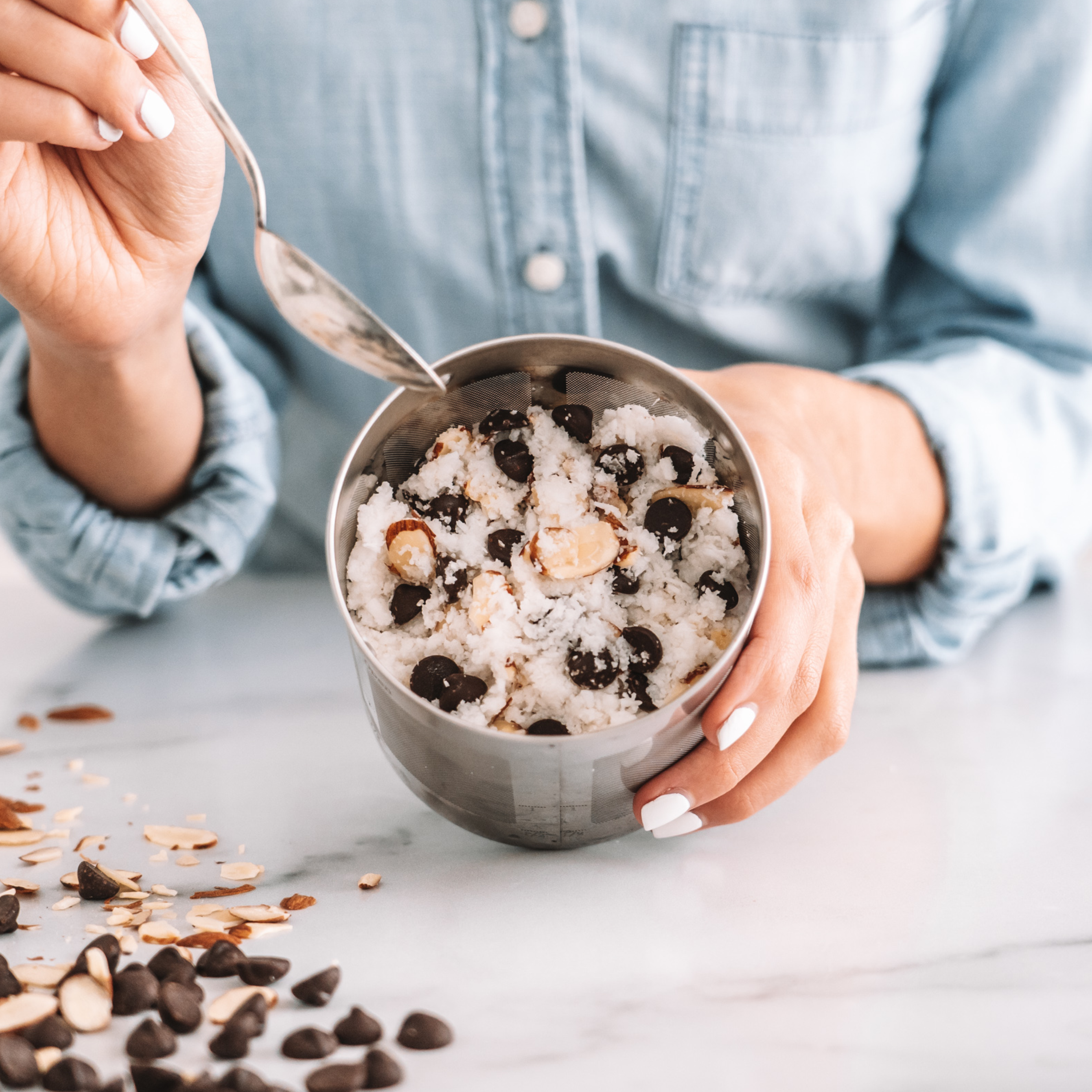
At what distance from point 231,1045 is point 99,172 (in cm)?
50

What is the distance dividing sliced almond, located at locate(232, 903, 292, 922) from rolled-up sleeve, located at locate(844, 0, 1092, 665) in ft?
1.58

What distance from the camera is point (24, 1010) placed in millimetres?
467

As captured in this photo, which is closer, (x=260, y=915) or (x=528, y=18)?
(x=260, y=915)

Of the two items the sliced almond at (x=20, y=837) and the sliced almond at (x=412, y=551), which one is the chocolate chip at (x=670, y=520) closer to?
the sliced almond at (x=412, y=551)

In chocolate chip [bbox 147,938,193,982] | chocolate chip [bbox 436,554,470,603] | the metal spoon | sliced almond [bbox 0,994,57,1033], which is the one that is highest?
the metal spoon

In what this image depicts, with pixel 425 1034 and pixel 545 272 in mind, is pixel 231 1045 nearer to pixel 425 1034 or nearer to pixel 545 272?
pixel 425 1034

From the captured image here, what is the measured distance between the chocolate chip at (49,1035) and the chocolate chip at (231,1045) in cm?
7

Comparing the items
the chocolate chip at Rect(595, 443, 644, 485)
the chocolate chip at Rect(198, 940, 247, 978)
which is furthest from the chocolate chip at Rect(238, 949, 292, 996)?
the chocolate chip at Rect(595, 443, 644, 485)

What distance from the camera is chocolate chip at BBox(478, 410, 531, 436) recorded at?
0.58m

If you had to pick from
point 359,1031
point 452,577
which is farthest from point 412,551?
point 359,1031

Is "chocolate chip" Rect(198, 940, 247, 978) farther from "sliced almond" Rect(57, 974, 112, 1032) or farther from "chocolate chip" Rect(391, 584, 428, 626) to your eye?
"chocolate chip" Rect(391, 584, 428, 626)

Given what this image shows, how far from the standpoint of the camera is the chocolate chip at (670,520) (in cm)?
54

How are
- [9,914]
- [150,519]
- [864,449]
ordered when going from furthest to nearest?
[150,519]
[864,449]
[9,914]

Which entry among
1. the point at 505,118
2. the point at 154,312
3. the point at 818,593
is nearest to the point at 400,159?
the point at 505,118
